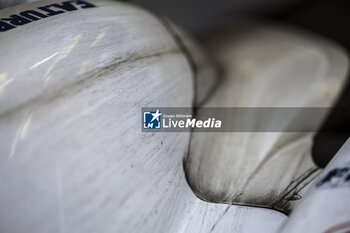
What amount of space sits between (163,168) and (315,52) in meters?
0.60

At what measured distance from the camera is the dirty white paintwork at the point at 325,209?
16.7 inches

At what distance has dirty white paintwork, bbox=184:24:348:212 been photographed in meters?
0.54

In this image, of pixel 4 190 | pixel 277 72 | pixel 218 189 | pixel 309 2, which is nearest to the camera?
pixel 4 190

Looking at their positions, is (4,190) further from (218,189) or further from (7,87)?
(218,189)

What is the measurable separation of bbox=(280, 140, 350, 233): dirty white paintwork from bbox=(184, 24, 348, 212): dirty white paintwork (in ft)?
0.15

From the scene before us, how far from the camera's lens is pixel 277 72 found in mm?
885

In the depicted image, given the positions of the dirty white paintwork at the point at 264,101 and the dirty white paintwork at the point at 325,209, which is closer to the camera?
the dirty white paintwork at the point at 325,209

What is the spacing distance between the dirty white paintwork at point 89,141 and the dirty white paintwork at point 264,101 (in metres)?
0.03

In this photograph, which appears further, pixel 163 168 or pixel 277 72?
pixel 277 72

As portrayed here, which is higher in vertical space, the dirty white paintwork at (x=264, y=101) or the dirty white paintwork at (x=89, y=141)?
A: the dirty white paintwork at (x=89, y=141)

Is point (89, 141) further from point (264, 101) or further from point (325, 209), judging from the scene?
point (264, 101)

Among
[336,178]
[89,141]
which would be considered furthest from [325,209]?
[89,141]

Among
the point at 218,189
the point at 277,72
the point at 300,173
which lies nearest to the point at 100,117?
the point at 218,189

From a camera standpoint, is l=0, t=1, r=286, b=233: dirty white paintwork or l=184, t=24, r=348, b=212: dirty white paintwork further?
l=184, t=24, r=348, b=212: dirty white paintwork
